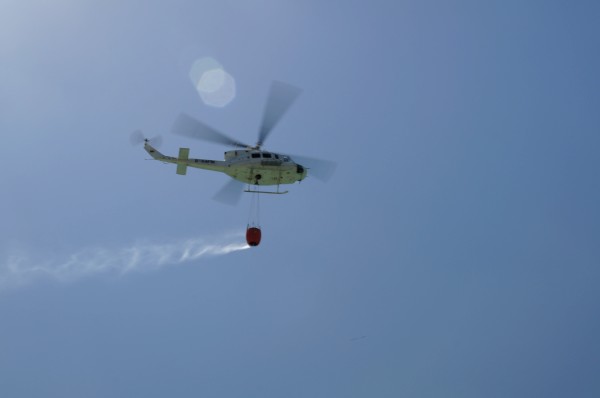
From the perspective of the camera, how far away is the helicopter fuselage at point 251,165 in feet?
131

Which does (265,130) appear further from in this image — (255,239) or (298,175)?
(255,239)

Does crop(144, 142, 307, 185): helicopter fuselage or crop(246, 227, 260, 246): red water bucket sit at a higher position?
crop(144, 142, 307, 185): helicopter fuselage

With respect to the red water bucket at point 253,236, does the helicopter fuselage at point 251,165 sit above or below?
above

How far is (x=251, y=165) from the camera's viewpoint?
39.6 metres

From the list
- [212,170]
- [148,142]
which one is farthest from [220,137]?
[148,142]

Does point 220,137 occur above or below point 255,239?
above

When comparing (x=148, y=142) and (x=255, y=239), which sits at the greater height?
(x=148, y=142)

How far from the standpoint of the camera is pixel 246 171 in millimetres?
39875

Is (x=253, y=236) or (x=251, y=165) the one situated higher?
(x=251, y=165)

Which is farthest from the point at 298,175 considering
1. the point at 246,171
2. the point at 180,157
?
the point at 180,157

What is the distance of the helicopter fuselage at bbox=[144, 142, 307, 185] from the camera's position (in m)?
39.8

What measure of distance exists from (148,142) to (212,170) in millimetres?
4235

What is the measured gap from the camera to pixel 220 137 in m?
39.8

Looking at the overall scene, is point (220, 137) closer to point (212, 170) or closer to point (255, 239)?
point (212, 170)
